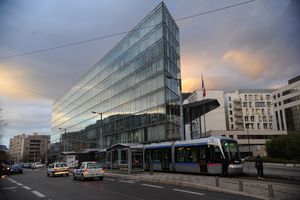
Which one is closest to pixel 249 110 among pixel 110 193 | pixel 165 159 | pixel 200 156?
pixel 165 159

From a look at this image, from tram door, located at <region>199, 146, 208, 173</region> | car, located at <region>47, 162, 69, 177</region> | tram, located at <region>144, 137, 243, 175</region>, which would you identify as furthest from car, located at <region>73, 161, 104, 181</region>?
car, located at <region>47, 162, 69, 177</region>

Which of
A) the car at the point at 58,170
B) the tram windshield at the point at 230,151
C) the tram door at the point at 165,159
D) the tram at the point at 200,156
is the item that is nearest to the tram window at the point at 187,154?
the tram at the point at 200,156

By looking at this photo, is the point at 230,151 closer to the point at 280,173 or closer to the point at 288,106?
the point at 280,173

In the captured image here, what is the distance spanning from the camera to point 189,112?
6128 cm

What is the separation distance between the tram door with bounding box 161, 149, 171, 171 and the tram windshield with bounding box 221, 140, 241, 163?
7.61 meters

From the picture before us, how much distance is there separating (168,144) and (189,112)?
29915 mm

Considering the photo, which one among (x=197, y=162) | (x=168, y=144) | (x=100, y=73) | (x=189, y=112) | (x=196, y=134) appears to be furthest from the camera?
(x=196, y=134)

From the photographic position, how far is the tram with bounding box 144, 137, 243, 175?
2541 centimetres

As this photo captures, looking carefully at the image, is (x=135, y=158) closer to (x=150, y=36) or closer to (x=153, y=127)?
(x=153, y=127)

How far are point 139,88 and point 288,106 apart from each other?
64970mm

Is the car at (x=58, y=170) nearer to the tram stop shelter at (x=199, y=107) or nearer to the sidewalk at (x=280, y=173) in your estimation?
the sidewalk at (x=280, y=173)

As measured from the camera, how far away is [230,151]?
25.7 m

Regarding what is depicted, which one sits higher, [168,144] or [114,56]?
[114,56]

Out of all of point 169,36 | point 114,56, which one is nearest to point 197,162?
point 169,36
